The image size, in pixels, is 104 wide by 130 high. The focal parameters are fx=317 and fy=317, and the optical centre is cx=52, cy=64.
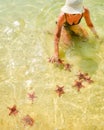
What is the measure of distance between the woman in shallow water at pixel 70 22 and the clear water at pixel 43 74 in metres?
0.19

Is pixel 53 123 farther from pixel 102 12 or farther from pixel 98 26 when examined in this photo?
pixel 102 12

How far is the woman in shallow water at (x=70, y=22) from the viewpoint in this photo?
18.5 ft

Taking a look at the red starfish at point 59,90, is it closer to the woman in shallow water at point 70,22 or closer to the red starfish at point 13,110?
the woman in shallow water at point 70,22

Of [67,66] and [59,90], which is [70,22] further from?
[59,90]

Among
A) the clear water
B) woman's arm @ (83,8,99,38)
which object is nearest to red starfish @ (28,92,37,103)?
the clear water

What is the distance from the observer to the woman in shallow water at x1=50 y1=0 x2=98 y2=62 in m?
5.63

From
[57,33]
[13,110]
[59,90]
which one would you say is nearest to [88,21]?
[57,33]

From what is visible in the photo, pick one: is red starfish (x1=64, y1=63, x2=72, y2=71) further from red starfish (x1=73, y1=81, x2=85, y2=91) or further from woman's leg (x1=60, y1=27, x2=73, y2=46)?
woman's leg (x1=60, y1=27, x2=73, y2=46)

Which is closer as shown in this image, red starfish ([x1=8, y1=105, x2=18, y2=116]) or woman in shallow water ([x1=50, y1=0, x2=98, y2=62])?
red starfish ([x1=8, y1=105, x2=18, y2=116])

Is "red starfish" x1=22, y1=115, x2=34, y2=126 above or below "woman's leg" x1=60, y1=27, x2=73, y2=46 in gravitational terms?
below

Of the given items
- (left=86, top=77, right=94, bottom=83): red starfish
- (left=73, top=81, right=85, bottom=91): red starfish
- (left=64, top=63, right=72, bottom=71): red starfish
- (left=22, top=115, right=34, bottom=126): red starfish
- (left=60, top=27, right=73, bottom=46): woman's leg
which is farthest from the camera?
(left=60, top=27, right=73, bottom=46): woman's leg

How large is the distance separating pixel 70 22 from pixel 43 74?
1115 mm

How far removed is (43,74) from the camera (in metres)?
5.75

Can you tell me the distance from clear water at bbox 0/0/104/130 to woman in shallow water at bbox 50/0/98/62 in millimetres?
186
